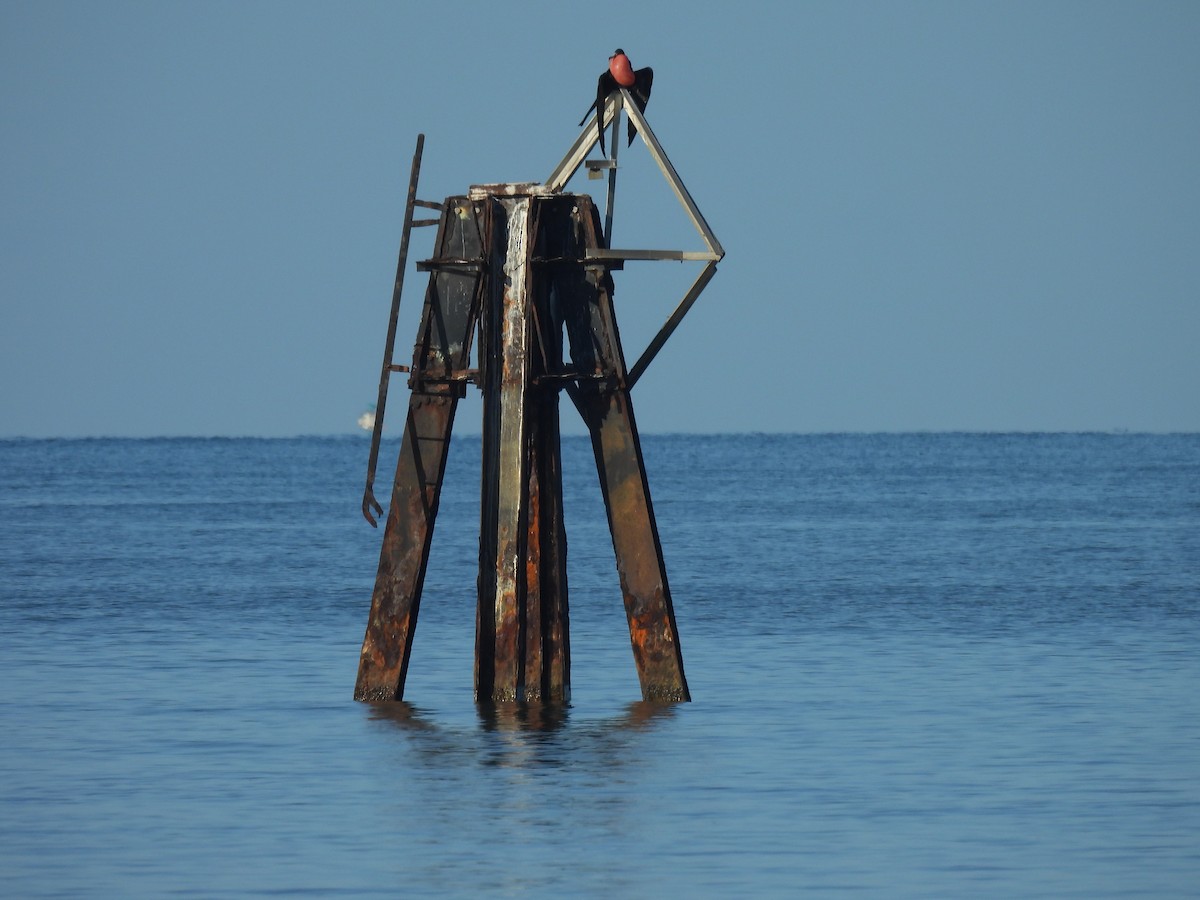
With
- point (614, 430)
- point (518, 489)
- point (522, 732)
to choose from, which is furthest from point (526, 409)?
point (522, 732)

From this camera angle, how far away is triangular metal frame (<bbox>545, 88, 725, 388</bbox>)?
17172 mm

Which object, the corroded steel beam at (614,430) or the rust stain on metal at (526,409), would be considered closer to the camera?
the rust stain on metal at (526,409)

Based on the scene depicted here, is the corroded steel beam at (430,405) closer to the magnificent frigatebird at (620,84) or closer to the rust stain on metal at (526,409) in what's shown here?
the rust stain on metal at (526,409)

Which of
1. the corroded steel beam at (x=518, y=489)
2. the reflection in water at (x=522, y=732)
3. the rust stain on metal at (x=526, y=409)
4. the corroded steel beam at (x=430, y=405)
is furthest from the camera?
the corroded steel beam at (x=430, y=405)

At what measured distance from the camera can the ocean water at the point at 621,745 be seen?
12836 mm

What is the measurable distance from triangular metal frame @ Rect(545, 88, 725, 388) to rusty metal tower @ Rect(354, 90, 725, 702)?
0.02 metres

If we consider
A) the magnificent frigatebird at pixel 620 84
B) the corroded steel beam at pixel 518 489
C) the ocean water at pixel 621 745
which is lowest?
the ocean water at pixel 621 745

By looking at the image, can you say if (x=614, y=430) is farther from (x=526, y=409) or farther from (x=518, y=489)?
(x=518, y=489)

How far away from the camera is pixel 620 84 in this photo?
17.6 meters

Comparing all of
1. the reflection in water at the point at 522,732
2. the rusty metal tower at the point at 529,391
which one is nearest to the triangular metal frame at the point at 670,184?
the rusty metal tower at the point at 529,391

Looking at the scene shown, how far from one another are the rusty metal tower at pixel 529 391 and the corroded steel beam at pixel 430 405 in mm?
11

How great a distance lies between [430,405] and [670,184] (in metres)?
2.51

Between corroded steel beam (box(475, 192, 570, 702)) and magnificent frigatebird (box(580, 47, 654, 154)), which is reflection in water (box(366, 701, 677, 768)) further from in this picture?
magnificent frigatebird (box(580, 47, 654, 154))

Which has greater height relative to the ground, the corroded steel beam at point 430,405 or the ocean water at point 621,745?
the corroded steel beam at point 430,405
